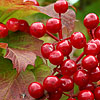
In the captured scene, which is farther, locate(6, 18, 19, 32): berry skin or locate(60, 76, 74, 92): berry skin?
locate(6, 18, 19, 32): berry skin

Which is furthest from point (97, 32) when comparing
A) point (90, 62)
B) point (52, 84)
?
point (52, 84)

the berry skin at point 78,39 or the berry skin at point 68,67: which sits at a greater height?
the berry skin at point 78,39

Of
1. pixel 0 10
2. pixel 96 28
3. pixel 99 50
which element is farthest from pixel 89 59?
pixel 0 10

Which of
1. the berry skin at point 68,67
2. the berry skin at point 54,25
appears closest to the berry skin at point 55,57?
the berry skin at point 68,67

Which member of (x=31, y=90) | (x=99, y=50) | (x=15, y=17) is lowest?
(x=31, y=90)

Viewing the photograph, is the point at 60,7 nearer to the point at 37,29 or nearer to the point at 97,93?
the point at 37,29

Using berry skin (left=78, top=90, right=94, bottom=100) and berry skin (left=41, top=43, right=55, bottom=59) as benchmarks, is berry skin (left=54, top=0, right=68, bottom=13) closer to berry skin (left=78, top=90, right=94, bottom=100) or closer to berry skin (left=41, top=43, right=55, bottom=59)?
berry skin (left=41, top=43, right=55, bottom=59)

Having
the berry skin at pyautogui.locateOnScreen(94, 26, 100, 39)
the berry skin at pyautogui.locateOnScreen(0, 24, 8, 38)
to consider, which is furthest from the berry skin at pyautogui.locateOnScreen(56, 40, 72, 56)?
the berry skin at pyautogui.locateOnScreen(0, 24, 8, 38)

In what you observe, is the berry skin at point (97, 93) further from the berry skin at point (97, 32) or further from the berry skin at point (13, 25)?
the berry skin at point (13, 25)

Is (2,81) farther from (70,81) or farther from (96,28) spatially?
(96,28)
